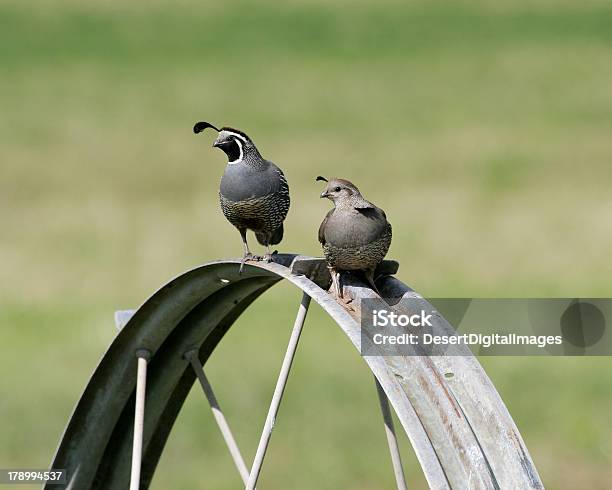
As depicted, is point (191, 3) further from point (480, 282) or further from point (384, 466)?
point (384, 466)

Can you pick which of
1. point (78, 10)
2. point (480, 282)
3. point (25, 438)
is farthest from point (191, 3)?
point (25, 438)

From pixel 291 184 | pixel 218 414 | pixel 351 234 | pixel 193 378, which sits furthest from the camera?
pixel 291 184

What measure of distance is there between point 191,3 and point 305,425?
17981mm

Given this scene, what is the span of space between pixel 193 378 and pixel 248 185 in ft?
3.86

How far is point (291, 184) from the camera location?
16.3 meters

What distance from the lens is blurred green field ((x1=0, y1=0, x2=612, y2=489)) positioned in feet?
32.4

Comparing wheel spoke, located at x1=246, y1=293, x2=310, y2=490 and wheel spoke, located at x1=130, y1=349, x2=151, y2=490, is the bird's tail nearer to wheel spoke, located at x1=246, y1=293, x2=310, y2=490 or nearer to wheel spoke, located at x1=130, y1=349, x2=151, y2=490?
wheel spoke, located at x1=246, y1=293, x2=310, y2=490

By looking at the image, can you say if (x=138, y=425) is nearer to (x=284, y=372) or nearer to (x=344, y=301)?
(x=284, y=372)

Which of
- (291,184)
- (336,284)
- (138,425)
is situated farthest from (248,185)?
(291,184)

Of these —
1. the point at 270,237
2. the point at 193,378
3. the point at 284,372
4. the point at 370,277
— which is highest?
the point at 270,237

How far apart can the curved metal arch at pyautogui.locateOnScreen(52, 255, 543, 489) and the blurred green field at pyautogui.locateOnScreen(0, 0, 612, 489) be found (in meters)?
4.00

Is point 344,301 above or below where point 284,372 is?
above

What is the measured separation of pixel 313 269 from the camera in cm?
391

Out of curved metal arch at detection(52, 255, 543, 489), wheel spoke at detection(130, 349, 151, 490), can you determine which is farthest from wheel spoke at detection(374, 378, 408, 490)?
wheel spoke at detection(130, 349, 151, 490)
